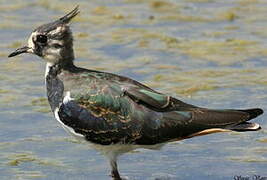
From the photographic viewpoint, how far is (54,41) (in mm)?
8883

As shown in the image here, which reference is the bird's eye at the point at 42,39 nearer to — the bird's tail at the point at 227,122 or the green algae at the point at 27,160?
the green algae at the point at 27,160

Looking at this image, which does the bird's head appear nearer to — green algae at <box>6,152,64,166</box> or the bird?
the bird

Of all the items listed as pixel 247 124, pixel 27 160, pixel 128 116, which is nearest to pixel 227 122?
pixel 247 124

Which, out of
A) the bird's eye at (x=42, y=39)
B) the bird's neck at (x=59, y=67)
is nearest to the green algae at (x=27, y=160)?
the bird's neck at (x=59, y=67)

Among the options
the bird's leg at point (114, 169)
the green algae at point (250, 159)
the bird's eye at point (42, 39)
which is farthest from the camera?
the green algae at point (250, 159)

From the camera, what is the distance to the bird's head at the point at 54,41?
8859 millimetres

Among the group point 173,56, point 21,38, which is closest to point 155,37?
point 173,56

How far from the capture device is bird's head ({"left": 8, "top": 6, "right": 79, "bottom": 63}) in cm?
886

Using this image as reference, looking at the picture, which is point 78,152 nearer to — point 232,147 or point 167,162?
point 167,162

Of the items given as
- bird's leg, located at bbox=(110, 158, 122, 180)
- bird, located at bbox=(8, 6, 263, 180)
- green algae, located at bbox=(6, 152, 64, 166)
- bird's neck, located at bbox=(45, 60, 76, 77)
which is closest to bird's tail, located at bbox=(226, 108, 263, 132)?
bird, located at bbox=(8, 6, 263, 180)

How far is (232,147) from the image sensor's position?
969 centimetres

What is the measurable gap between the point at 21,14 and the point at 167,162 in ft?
16.3

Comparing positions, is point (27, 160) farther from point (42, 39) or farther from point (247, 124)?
point (247, 124)

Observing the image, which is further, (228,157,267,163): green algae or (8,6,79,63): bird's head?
(228,157,267,163): green algae
